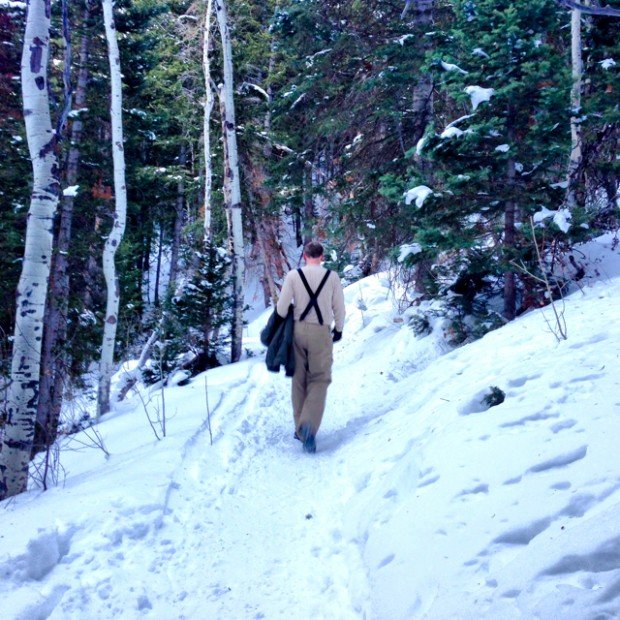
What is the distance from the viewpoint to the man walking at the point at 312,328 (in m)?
5.23

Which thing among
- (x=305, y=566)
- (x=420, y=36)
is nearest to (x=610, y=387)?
(x=305, y=566)

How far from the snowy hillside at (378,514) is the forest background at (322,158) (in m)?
1.14

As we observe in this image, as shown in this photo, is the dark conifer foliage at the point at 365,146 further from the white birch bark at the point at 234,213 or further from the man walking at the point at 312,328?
the man walking at the point at 312,328

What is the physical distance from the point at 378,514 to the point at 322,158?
11891 mm

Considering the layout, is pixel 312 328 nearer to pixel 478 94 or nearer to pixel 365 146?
pixel 478 94

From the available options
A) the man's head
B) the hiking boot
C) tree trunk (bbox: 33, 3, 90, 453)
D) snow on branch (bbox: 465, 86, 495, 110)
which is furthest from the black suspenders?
tree trunk (bbox: 33, 3, 90, 453)

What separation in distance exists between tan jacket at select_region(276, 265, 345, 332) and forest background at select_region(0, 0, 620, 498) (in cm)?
181

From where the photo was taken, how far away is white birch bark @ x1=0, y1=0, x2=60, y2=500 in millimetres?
4848

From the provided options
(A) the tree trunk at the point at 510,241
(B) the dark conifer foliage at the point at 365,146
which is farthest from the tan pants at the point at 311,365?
(A) the tree trunk at the point at 510,241

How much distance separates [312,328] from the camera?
5320 mm

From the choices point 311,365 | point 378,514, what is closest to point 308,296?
point 311,365

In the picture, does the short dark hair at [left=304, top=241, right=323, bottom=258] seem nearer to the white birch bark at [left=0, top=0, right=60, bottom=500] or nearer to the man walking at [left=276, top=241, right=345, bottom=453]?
the man walking at [left=276, top=241, right=345, bottom=453]

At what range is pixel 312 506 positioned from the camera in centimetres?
397

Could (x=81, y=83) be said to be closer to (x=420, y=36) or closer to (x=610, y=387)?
(x=420, y=36)
